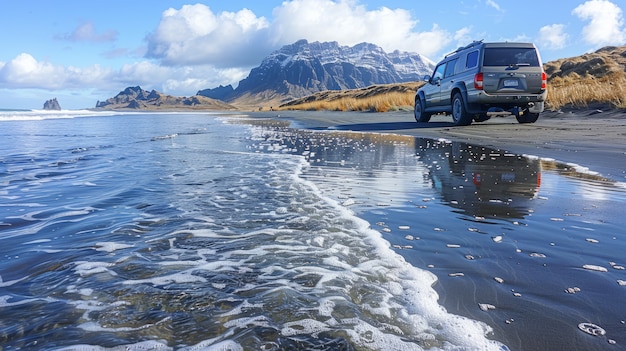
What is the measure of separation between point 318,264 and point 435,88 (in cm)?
1215

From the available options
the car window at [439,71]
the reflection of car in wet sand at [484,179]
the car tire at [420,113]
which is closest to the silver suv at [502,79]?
the car window at [439,71]

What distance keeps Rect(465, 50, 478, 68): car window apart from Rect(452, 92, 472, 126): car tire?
33.6 inches

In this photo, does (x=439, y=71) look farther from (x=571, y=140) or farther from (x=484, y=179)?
(x=484, y=179)

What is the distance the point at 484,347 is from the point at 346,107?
31019 mm

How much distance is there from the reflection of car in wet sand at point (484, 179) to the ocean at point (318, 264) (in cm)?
4

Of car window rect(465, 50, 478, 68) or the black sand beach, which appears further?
car window rect(465, 50, 478, 68)

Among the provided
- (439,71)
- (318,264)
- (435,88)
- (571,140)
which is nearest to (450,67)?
(439,71)

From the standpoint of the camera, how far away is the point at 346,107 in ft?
105

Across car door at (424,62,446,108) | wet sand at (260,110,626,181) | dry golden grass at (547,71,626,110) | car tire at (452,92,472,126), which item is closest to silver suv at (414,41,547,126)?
car tire at (452,92,472,126)

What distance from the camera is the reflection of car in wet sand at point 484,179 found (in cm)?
365

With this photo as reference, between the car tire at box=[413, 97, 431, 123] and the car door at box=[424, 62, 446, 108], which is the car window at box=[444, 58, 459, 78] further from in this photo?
the car tire at box=[413, 97, 431, 123]

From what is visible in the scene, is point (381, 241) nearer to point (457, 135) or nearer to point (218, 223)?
point (218, 223)

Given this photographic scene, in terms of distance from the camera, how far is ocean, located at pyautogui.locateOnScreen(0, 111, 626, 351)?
1.69 m

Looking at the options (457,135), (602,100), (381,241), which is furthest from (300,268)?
(602,100)
